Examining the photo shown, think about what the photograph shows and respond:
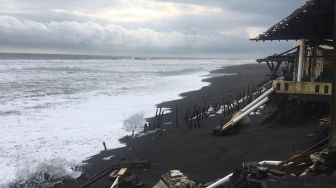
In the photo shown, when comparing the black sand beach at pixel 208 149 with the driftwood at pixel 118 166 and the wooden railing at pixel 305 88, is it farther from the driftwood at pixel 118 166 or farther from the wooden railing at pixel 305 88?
the wooden railing at pixel 305 88

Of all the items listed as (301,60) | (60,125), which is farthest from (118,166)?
(60,125)

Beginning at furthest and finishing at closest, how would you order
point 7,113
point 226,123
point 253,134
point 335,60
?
point 7,113, point 226,123, point 253,134, point 335,60

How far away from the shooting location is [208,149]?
18.0 metres

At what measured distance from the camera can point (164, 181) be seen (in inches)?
514

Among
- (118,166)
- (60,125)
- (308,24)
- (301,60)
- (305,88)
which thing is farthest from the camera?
(60,125)

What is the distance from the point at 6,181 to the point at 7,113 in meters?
15.7

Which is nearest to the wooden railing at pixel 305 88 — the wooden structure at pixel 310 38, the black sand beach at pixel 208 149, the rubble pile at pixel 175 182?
the wooden structure at pixel 310 38

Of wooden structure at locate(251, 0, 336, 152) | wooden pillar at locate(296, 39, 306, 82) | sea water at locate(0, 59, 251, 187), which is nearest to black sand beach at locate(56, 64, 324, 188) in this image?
sea water at locate(0, 59, 251, 187)

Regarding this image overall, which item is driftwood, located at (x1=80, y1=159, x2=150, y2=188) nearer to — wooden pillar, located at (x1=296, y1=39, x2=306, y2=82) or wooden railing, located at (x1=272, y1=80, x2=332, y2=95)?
wooden railing, located at (x1=272, y1=80, x2=332, y2=95)

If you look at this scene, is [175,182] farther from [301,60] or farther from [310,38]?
[310,38]

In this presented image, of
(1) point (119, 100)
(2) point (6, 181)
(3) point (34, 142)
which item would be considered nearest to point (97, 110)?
(1) point (119, 100)

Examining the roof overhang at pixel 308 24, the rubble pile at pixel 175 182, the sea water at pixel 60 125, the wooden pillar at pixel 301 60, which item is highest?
the roof overhang at pixel 308 24

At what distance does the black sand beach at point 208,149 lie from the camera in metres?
15.2

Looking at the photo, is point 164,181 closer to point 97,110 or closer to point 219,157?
point 219,157
